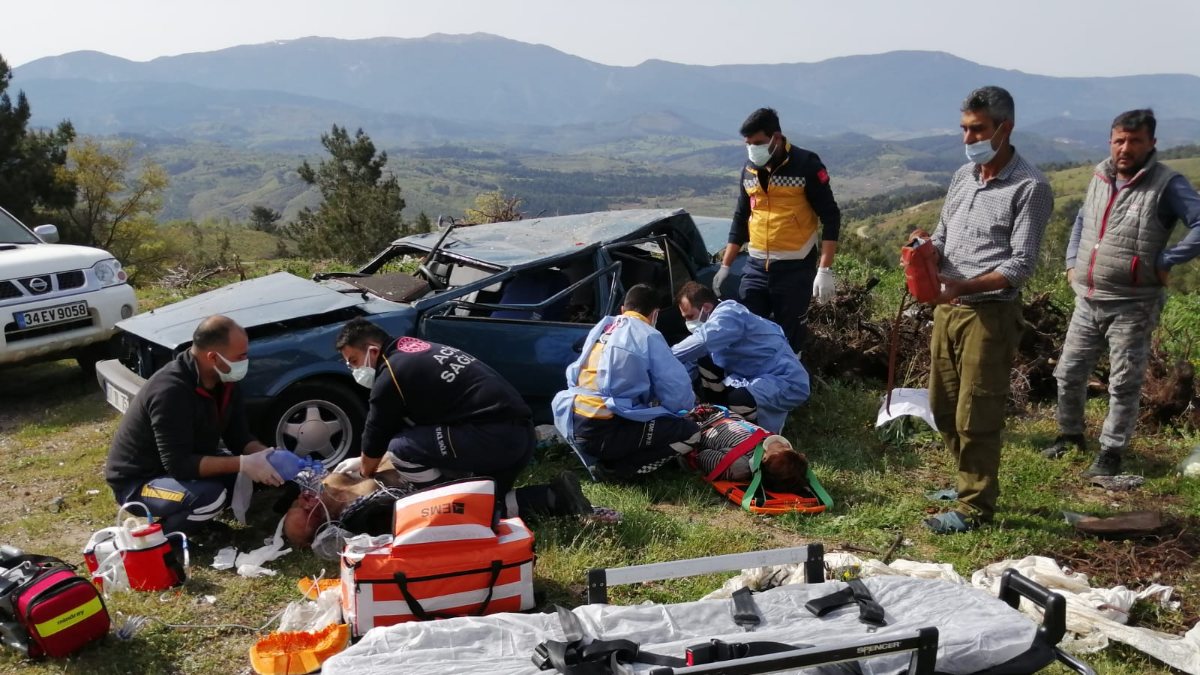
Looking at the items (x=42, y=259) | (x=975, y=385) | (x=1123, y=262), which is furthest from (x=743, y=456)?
(x=42, y=259)

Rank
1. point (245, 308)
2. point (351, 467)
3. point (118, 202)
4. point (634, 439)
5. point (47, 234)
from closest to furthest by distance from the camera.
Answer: point (351, 467) → point (634, 439) → point (245, 308) → point (47, 234) → point (118, 202)

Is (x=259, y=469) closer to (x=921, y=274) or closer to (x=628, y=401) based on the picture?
(x=628, y=401)

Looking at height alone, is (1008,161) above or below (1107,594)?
above

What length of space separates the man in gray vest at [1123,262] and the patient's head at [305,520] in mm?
4101

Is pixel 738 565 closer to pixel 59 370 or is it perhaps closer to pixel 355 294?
pixel 355 294

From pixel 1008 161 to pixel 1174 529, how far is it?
1.95m

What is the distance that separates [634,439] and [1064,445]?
104 inches

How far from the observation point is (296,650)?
3012 millimetres

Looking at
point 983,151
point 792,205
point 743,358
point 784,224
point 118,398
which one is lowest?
point 118,398

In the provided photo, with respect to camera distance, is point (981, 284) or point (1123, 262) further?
point (1123, 262)

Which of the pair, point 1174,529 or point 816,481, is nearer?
point 1174,529

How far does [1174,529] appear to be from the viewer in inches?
165

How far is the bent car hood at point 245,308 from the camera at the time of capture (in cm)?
496

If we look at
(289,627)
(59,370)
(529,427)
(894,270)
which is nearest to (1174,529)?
(529,427)
